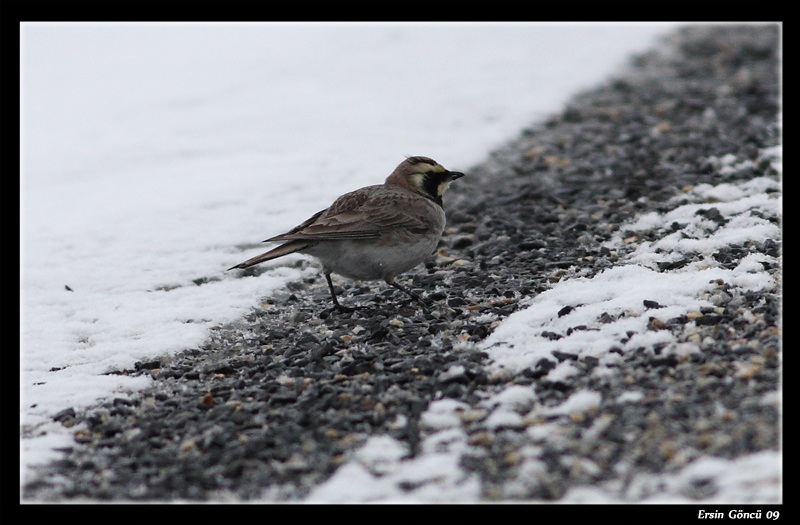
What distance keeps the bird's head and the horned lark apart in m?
0.36

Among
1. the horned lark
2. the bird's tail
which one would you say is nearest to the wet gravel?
the horned lark

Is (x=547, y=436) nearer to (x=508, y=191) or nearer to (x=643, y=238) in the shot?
(x=643, y=238)

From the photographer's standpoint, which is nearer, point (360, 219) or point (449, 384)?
point (449, 384)

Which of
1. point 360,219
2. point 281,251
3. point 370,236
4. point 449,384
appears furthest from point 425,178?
point 449,384

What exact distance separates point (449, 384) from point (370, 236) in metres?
1.78

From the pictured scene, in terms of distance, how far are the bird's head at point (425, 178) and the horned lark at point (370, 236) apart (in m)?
0.36

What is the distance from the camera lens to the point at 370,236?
21.8 feet

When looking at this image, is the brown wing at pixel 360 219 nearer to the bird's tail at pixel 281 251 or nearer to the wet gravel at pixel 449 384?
the bird's tail at pixel 281 251

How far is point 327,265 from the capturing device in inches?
263

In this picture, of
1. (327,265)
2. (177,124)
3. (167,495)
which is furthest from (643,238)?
(177,124)

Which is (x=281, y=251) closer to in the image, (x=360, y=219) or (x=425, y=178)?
(x=360, y=219)

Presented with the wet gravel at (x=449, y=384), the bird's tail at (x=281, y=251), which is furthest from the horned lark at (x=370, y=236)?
the wet gravel at (x=449, y=384)

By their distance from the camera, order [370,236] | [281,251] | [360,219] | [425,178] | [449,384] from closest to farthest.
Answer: [449,384] < [281,251] < [370,236] < [360,219] < [425,178]

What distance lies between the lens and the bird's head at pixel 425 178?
301 inches
